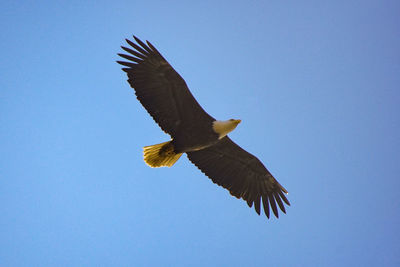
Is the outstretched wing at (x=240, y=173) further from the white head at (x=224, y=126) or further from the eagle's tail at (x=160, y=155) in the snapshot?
the white head at (x=224, y=126)

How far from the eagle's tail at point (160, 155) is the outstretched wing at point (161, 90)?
1.18 feet

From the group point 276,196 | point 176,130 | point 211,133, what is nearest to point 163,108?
point 176,130

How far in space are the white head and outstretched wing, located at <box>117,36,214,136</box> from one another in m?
0.19

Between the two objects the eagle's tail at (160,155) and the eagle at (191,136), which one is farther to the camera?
the eagle's tail at (160,155)

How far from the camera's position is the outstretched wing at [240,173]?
33.8 feet

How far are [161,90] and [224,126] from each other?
5.14 ft

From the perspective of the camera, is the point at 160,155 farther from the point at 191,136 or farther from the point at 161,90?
the point at 161,90

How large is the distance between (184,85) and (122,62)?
1.40 meters

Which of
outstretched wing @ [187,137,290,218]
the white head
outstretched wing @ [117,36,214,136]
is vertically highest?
outstretched wing @ [117,36,214,136]

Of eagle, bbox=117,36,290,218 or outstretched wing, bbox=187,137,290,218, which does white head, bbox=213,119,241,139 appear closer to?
eagle, bbox=117,36,290,218

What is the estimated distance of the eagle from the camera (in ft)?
30.7

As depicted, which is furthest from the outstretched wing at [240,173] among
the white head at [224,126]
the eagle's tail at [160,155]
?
the white head at [224,126]

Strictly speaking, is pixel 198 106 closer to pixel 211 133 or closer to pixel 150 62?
pixel 211 133

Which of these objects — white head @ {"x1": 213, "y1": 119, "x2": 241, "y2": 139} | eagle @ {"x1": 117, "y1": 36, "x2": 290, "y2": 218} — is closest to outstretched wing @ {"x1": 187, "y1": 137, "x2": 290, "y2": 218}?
eagle @ {"x1": 117, "y1": 36, "x2": 290, "y2": 218}
